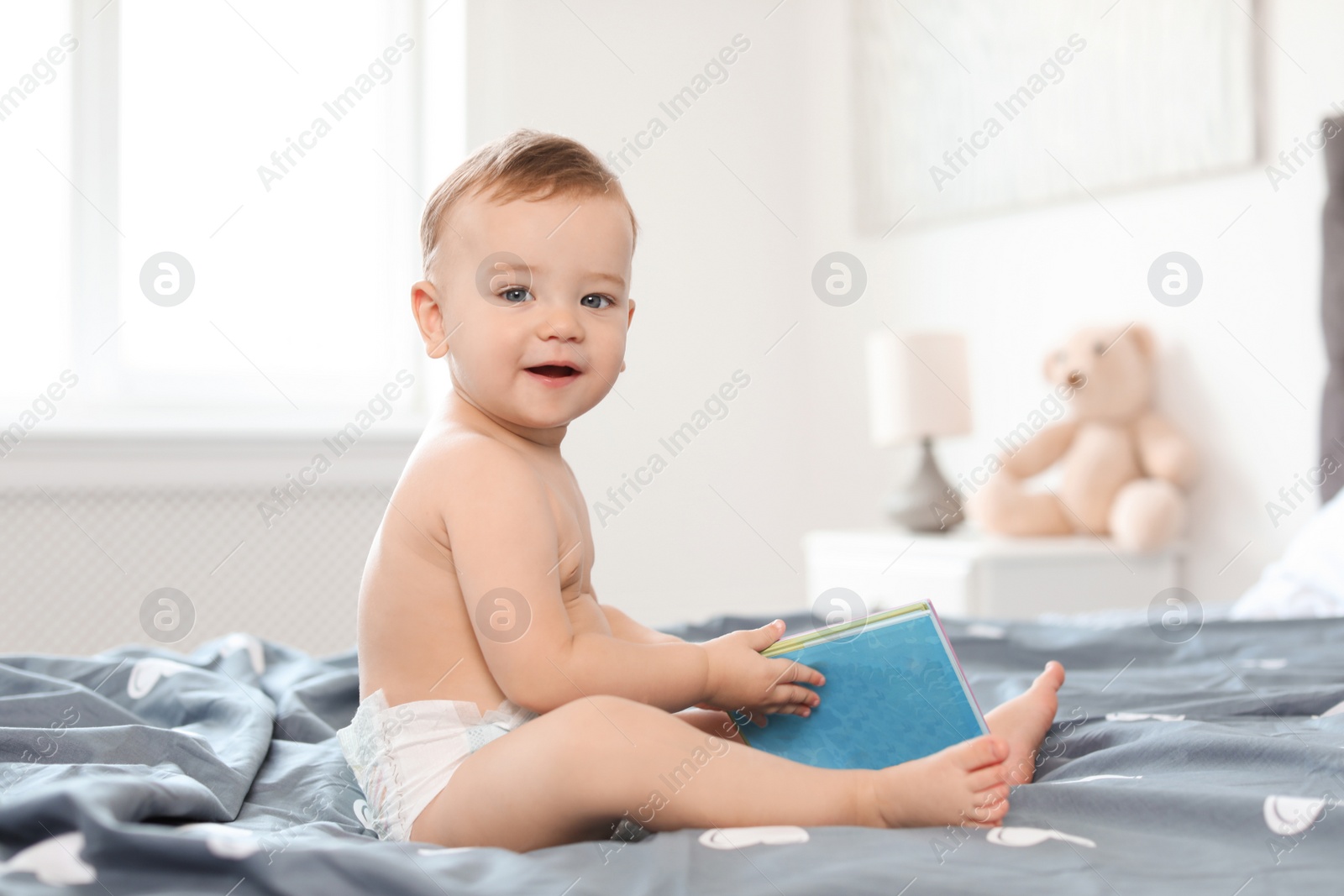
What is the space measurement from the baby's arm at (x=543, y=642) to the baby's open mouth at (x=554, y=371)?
3.0 inches

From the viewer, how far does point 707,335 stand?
10.7ft

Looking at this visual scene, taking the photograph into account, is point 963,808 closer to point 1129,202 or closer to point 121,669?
point 121,669

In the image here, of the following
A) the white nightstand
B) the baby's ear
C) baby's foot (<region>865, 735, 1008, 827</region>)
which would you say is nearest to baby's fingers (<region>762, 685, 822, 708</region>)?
baby's foot (<region>865, 735, 1008, 827</region>)

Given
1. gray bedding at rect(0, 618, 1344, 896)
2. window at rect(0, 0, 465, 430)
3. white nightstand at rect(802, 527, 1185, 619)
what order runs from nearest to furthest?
gray bedding at rect(0, 618, 1344, 896)
white nightstand at rect(802, 527, 1185, 619)
window at rect(0, 0, 465, 430)

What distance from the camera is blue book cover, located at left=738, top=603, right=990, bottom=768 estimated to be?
751mm

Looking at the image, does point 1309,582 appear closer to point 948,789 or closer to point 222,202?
point 948,789

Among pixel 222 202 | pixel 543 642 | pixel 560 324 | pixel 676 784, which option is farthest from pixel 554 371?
pixel 222 202

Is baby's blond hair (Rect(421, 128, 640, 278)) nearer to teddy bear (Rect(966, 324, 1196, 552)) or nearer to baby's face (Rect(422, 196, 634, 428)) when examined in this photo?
baby's face (Rect(422, 196, 634, 428))

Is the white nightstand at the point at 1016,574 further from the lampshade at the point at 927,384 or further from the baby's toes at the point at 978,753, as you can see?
the baby's toes at the point at 978,753

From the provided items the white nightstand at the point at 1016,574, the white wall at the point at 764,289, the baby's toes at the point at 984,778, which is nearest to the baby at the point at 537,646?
the baby's toes at the point at 984,778

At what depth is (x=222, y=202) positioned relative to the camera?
2.74 meters

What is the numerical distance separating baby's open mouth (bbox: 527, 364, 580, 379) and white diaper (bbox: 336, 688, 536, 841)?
239 millimetres

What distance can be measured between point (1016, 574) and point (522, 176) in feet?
5.10

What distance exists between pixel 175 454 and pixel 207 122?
2.66ft
